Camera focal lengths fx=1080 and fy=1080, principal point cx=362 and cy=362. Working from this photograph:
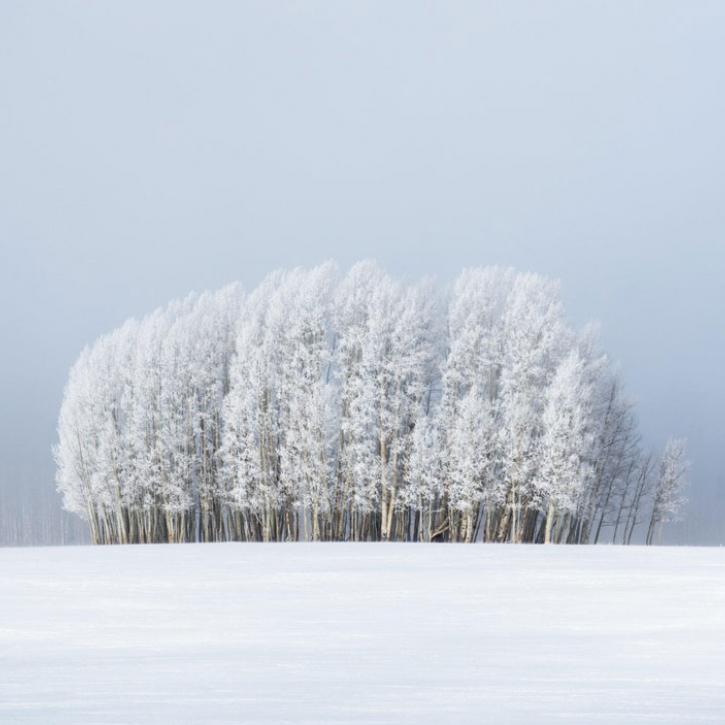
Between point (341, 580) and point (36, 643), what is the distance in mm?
8995

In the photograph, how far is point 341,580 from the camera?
1955cm

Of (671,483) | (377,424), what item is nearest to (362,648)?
(377,424)

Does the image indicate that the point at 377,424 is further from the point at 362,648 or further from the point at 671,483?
the point at 362,648

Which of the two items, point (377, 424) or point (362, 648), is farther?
point (377, 424)

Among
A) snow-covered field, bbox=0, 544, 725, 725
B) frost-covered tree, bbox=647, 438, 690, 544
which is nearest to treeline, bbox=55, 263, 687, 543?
frost-covered tree, bbox=647, 438, 690, 544

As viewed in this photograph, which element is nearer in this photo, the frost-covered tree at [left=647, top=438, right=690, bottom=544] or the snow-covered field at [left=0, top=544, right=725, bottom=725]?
the snow-covered field at [left=0, top=544, right=725, bottom=725]

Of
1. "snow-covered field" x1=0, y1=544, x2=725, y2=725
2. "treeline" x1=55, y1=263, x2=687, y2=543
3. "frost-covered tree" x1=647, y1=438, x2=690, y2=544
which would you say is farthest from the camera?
"frost-covered tree" x1=647, y1=438, x2=690, y2=544

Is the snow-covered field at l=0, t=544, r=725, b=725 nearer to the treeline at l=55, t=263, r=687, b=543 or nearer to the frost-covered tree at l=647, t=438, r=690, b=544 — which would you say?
the treeline at l=55, t=263, r=687, b=543

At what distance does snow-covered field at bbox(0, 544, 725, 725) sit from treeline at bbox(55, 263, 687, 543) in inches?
880

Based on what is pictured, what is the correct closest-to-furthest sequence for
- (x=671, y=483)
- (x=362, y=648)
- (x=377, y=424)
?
(x=362, y=648) → (x=377, y=424) → (x=671, y=483)

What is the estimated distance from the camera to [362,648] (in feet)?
34.8

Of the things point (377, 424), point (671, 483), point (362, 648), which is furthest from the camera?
point (671, 483)

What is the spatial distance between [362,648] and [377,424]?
114 ft

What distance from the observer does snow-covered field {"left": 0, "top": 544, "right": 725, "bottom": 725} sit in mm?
7617
